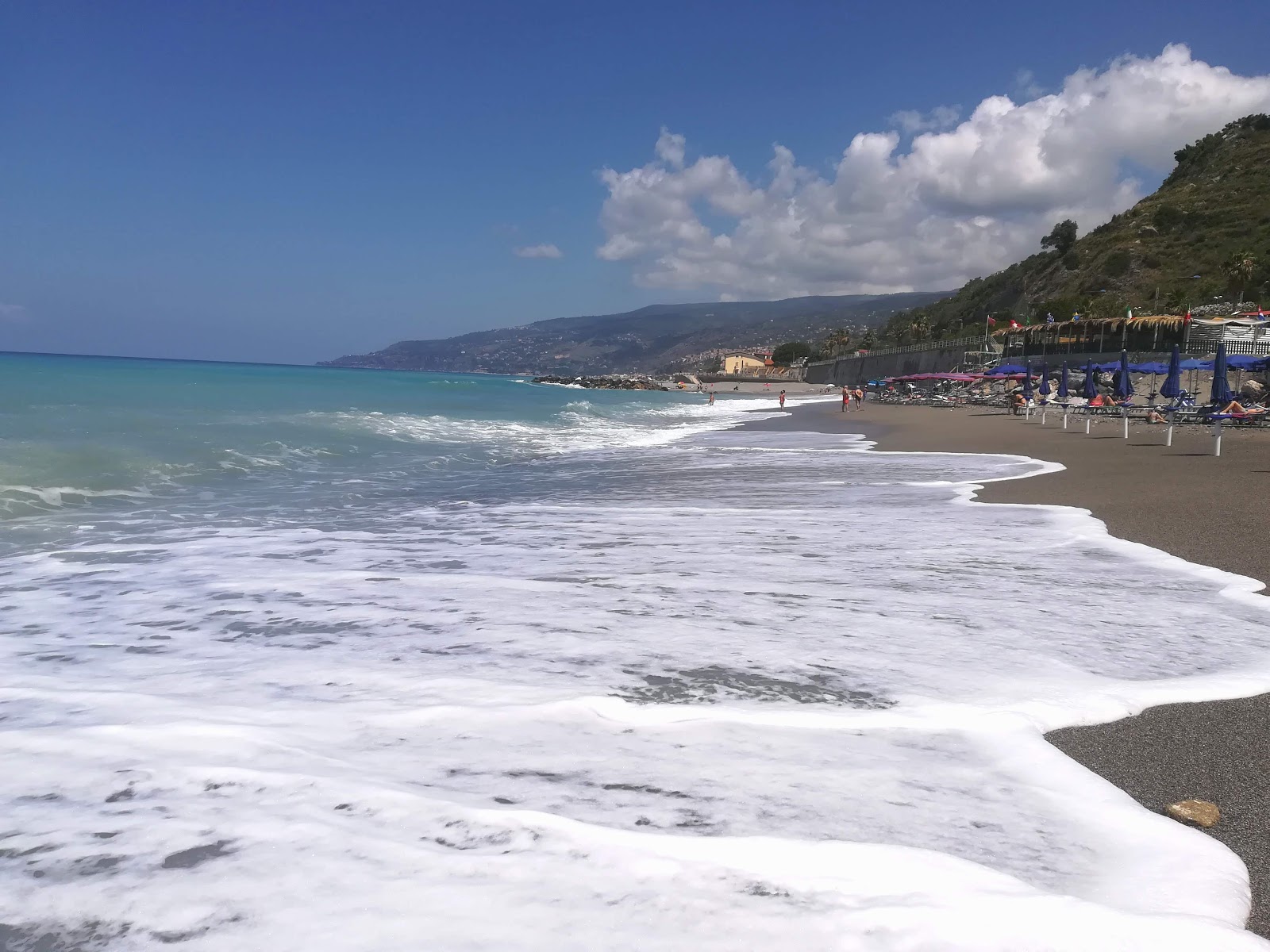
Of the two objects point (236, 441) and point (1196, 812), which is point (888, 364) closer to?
point (236, 441)

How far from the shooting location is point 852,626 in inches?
193

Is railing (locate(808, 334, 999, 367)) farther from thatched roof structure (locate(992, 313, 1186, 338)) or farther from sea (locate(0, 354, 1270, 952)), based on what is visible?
sea (locate(0, 354, 1270, 952))

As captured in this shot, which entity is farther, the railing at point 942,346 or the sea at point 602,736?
the railing at point 942,346

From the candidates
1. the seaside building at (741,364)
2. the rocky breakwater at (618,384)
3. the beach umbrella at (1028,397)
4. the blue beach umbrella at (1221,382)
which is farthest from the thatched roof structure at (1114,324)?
the seaside building at (741,364)

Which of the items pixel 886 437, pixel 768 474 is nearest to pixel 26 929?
pixel 768 474

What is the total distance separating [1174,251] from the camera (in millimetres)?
81875

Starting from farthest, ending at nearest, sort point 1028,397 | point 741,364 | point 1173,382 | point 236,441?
point 741,364 < point 1028,397 < point 1173,382 < point 236,441

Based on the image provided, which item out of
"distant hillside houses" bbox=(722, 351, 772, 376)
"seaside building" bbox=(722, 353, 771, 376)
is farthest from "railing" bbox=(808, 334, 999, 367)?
"distant hillside houses" bbox=(722, 351, 772, 376)

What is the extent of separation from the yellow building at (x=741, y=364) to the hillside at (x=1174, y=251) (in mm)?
61089

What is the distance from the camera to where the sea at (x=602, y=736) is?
225cm

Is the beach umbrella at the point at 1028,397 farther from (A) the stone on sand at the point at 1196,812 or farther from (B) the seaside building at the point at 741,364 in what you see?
(B) the seaside building at the point at 741,364

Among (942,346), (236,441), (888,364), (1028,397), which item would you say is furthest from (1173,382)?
(888,364)

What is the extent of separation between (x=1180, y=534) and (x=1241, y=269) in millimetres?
66769

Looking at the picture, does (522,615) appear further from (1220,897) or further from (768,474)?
(768,474)
